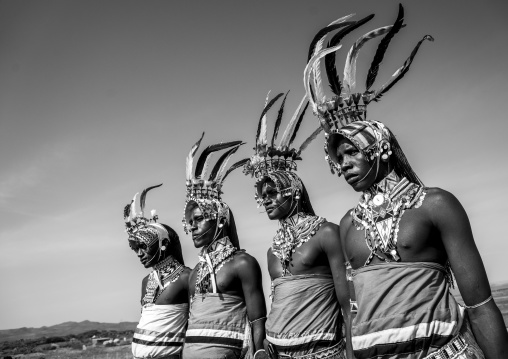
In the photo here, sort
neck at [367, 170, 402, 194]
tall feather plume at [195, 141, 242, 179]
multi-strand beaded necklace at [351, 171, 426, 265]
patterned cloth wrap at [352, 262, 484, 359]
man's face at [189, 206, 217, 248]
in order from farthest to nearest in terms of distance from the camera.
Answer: tall feather plume at [195, 141, 242, 179], man's face at [189, 206, 217, 248], neck at [367, 170, 402, 194], multi-strand beaded necklace at [351, 171, 426, 265], patterned cloth wrap at [352, 262, 484, 359]

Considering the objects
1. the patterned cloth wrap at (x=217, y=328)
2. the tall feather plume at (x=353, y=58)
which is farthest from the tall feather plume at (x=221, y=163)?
the tall feather plume at (x=353, y=58)

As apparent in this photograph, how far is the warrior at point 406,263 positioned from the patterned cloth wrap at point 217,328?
2267 mm

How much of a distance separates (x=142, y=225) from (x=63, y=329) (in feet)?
108

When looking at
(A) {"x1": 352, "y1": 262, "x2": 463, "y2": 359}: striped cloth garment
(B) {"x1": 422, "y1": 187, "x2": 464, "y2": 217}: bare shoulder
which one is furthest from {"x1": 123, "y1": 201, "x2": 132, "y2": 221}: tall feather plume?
(B) {"x1": 422, "y1": 187, "x2": 464, "y2": 217}: bare shoulder

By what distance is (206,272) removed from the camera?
214 inches

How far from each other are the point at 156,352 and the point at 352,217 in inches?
151

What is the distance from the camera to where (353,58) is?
3652 millimetres

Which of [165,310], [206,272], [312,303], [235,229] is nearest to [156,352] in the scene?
[165,310]

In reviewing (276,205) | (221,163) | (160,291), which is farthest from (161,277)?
(276,205)

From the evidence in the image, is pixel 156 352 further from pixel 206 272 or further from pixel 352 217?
pixel 352 217

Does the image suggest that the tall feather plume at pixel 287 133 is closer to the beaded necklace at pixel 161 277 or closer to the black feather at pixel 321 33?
the black feather at pixel 321 33

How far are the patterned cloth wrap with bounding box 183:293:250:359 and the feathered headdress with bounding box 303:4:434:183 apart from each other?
2.44 meters

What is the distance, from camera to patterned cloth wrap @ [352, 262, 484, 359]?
266 centimetres

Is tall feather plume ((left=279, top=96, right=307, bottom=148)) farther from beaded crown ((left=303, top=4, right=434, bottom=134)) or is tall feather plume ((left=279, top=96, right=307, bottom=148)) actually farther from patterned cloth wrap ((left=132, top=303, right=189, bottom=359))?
patterned cloth wrap ((left=132, top=303, right=189, bottom=359))
